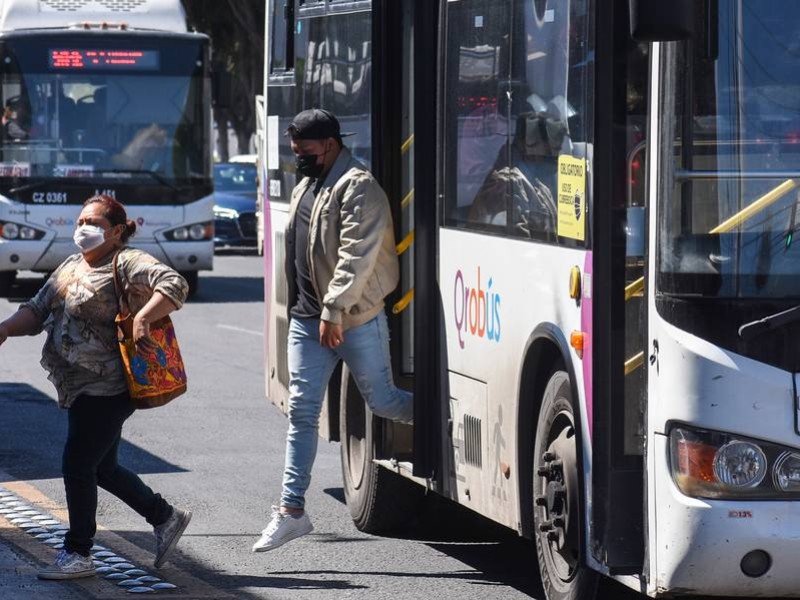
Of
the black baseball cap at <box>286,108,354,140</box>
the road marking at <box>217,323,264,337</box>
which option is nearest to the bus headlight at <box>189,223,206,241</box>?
the road marking at <box>217,323,264,337</box>

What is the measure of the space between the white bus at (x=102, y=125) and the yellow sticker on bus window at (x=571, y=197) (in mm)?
15388

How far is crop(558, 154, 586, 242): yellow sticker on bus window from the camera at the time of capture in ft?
19.3

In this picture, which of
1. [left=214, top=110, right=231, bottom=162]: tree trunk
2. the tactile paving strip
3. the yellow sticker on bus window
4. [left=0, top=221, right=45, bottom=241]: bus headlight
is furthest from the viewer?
[left=214, top=110, right=231, bottom=162]: tree trunk

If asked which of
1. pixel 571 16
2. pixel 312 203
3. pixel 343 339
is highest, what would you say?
pixel 571 16

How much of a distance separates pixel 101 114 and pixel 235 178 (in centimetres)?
1343

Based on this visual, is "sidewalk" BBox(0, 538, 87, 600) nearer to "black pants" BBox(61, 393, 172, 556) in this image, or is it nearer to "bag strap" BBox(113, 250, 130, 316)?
"black pants" BBox(61, 393, 172, 556)

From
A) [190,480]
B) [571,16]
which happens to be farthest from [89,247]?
[190,480]

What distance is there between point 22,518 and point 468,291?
8.57ft

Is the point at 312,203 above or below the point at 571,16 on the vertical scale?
below

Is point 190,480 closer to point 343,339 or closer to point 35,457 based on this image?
point 35,457

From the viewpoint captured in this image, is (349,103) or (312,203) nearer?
(312,203)

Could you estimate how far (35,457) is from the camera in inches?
418

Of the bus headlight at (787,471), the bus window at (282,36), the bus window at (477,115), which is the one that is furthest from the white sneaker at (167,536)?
the bus window at (282,36)

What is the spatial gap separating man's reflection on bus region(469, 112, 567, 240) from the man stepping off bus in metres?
0.57
